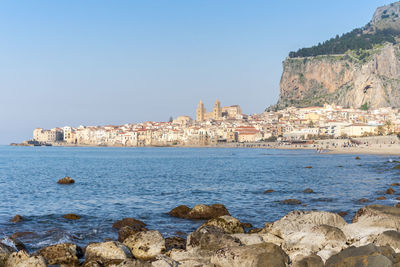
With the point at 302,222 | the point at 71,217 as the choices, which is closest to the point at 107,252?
the point at 302,222

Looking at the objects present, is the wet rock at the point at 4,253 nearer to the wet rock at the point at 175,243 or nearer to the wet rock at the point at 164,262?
the wet rock at the point at 164,262

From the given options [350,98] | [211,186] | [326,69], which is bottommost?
[211,186]

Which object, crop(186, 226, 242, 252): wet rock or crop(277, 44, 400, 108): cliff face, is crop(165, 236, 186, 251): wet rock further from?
crop(277, 44, 400, 108): cliff face

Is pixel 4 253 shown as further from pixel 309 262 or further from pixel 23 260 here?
pixel 309 262

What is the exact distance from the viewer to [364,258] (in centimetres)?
700

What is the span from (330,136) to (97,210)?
122709 millimetres

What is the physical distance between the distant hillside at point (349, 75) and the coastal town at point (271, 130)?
796 centimetres

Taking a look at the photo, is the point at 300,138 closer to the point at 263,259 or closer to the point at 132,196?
the point at 132,196

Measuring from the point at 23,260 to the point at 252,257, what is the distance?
499cm

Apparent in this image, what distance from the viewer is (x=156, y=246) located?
10625 millimetres

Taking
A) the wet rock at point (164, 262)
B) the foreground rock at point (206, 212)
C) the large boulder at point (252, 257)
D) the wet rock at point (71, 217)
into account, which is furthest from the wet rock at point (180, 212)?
the large boulder at point (252, 257)

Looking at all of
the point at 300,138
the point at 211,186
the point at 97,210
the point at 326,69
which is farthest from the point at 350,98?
the point at 97,210

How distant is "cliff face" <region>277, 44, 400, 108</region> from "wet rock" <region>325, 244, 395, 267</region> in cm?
17211

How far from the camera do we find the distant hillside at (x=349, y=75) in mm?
169250
